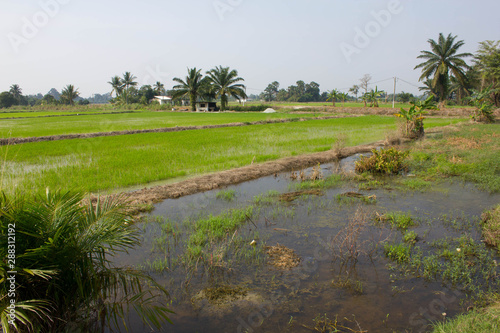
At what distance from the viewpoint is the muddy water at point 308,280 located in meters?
2.94

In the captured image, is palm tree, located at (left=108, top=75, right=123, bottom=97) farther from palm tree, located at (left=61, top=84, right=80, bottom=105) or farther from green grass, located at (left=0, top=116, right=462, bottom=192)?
green grass, located at (left=0, top=116, right=462, bottom=192)

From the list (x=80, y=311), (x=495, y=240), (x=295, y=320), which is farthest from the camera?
(x=495, y=240)

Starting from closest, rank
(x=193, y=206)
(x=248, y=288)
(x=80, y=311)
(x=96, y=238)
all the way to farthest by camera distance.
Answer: (x=96, y=238), (x=80, y=311), (x=248, y=288), (x=193, y=206)

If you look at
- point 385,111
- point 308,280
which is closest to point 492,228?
point 308,280

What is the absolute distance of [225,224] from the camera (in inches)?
195

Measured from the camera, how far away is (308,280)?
3.53m

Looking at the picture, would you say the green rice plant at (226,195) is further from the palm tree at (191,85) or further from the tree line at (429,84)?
the palm tree at (191,85)

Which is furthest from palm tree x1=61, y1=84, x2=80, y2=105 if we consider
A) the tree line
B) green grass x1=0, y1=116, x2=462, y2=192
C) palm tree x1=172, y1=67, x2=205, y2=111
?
green grass x1=0, y1=116, x2=462, y2=192

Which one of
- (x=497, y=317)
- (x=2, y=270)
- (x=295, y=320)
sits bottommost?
(x=295, y=320)

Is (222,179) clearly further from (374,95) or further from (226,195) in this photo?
(374,95)

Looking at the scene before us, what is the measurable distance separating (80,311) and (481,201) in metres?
6.93

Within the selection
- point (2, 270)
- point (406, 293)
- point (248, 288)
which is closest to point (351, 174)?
point (406, 293)

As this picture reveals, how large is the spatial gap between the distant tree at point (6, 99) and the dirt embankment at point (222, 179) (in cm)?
6528

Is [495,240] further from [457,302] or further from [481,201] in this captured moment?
[481,201]
